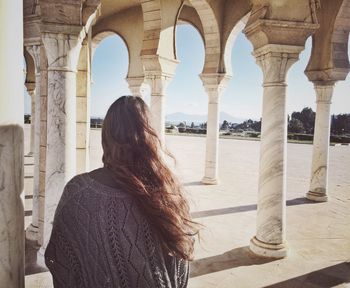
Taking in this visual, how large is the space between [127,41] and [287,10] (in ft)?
24.3

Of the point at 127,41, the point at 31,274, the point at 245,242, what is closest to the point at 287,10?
the point at 245,242

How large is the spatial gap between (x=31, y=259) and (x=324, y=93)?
7.34 meters

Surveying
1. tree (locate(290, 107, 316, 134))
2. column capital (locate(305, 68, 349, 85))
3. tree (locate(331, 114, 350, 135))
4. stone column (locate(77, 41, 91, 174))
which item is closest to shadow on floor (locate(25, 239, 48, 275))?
stone column (locate(77, 41, 91, 174))

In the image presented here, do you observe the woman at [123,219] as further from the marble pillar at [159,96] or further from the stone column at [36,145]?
the marble pillar at [159,96]

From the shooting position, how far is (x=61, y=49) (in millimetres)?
3646

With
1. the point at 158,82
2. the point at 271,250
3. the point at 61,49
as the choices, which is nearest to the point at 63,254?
the point at 61,49

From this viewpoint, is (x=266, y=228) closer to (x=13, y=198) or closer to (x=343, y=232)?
(x=343, y=232)

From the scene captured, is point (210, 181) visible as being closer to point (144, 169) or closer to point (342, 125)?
point (144, 169)

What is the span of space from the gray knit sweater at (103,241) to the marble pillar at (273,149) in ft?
11.7

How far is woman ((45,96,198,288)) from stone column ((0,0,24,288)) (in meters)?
0.29

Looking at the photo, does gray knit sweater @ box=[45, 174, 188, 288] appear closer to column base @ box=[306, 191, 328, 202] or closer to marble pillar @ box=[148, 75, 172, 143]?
marble pillar @ box=[148, 75, 172, 143]

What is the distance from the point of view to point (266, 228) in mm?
4594

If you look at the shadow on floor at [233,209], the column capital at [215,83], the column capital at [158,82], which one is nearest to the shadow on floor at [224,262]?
the shadow on floor at [233,209]

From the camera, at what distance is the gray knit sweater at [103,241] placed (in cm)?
126
